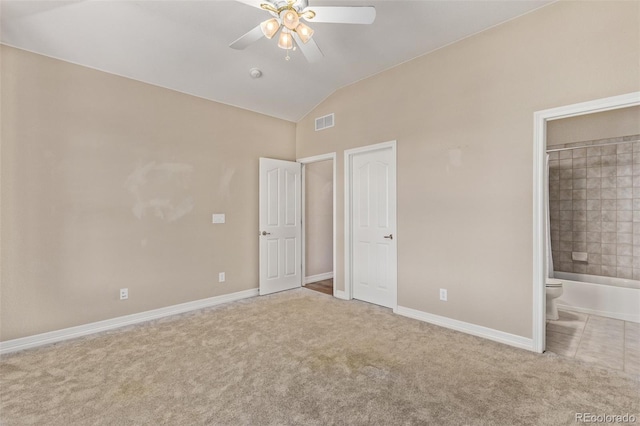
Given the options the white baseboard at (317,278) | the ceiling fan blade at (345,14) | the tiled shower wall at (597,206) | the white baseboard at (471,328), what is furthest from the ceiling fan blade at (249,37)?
the tiled shower wall at (597,206)

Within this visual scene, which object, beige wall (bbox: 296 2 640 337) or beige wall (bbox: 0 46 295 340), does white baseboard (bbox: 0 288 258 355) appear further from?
beige wall (bbox: 296 2 640 337)

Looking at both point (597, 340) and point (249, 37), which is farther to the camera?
point (597, 340)

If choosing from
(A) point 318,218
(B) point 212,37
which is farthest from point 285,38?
(A) point 318,218

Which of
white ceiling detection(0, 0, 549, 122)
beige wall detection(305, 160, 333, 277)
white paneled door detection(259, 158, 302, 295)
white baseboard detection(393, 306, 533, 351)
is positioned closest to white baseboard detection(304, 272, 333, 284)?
beige wall detection(305, 160, 333, 277)

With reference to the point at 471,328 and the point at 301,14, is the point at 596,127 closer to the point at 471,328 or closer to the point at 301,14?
the point at 471,328

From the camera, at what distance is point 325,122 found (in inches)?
183

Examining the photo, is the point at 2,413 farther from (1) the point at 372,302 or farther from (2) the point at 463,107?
(2) the point at 463,107

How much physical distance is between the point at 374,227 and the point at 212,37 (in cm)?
292

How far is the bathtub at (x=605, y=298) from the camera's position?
11.2ft

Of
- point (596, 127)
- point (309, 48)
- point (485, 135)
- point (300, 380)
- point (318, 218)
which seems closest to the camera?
point (300, 380)

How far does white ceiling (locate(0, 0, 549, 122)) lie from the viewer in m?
2.69

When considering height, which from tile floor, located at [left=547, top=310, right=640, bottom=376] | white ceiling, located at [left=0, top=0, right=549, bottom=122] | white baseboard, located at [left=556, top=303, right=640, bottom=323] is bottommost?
tile floor, located at [left=547, top=310, right=640, bottom=376]

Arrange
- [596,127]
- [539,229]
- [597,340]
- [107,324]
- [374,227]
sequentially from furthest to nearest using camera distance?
[374,227]
[596,127]
[107,324]
[597,340]
[539,229]

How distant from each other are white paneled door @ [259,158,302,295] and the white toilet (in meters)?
3.42
